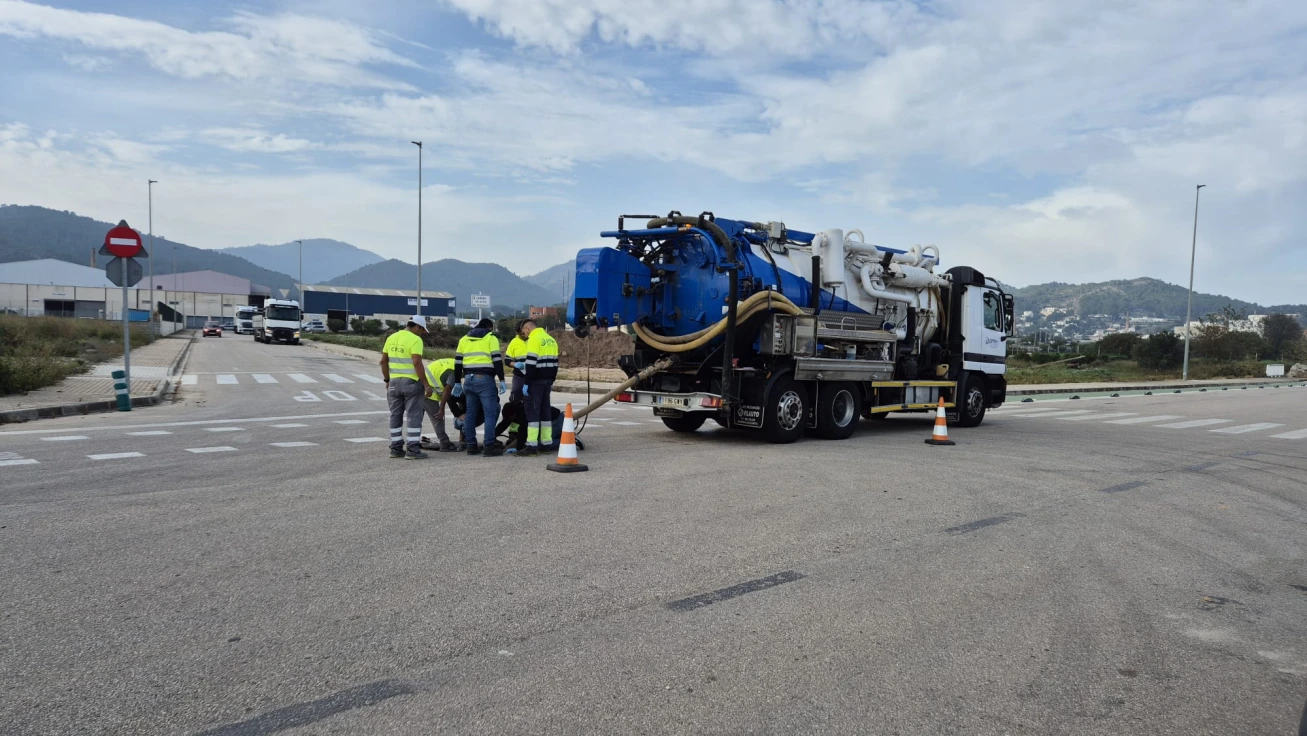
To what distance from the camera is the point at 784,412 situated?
12.4m

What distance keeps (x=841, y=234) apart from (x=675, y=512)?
7308mm

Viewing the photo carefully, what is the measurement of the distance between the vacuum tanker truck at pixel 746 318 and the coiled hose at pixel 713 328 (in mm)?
17

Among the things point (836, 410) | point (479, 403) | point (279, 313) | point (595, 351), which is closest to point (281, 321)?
point (279, 313)

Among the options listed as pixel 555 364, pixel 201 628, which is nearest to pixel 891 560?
pixel 201 628

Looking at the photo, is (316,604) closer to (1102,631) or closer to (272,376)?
(1102,631)

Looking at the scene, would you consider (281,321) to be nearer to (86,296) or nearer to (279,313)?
(279,313)

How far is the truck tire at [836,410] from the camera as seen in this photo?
516 inches

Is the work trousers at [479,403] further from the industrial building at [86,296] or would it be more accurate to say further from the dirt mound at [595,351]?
the industrial building at [86,296]

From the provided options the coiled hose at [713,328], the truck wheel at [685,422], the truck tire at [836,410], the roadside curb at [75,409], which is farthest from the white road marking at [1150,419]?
the roadside curb at [75,409]

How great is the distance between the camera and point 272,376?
25.9m

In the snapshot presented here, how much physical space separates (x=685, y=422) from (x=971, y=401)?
6.19 meters

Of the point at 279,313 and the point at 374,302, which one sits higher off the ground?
the point at 374,302

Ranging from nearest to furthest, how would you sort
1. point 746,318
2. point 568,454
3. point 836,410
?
point 568,454, point 746,318, point 836,410

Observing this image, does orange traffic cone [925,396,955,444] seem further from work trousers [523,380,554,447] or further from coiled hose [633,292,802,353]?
work trousers [523,380,554,447]
